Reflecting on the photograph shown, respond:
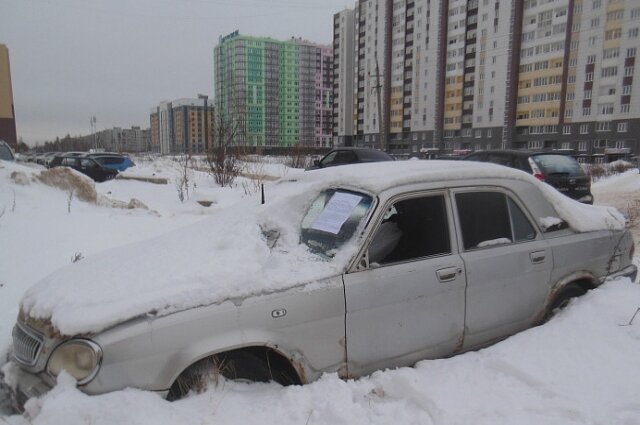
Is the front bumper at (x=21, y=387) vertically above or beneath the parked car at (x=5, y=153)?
beneath

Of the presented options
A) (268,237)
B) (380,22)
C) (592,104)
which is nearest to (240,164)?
(268,237)

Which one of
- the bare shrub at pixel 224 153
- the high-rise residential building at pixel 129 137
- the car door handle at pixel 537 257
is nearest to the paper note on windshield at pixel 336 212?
the car door handle at pixel 537 257

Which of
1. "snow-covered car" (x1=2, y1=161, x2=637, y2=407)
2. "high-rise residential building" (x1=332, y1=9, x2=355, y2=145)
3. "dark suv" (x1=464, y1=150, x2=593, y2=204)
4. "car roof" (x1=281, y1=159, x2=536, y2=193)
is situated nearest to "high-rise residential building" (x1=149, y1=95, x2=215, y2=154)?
"high-rise residential building" (x1=332, y1=9, x2=355, y2=145)

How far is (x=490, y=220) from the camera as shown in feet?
10.4

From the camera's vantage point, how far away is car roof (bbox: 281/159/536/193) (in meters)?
2.90

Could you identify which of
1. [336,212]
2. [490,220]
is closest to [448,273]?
[490,220]

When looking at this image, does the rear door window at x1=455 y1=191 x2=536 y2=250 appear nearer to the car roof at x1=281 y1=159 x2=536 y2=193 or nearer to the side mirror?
the car roof at x1=281 y1=159 x2=536 y2=193

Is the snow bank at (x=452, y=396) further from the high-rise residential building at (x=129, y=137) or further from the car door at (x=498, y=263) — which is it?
the high-rise residential building at (x=129, y=137)

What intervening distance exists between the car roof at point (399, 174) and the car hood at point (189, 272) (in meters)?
0.24

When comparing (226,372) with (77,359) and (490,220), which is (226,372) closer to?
(77,359)

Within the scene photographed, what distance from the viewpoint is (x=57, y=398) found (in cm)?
195

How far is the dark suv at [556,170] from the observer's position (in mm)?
9438

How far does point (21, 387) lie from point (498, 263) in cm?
296

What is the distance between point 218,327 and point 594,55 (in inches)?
2538
